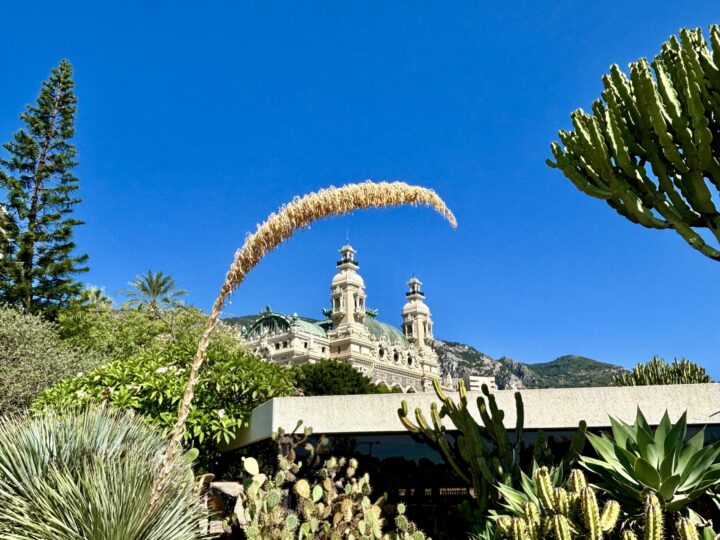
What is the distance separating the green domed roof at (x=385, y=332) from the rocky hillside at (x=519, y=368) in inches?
599

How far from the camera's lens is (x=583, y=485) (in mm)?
4867

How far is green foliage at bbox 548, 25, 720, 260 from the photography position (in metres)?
6.23

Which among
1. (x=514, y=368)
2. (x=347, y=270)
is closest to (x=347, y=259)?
(x=347, y=270)

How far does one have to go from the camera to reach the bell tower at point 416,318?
410 ft

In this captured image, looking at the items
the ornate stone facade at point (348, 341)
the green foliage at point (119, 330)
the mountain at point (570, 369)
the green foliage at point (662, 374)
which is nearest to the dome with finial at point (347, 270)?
the ornate stone facade at point (348, 341)

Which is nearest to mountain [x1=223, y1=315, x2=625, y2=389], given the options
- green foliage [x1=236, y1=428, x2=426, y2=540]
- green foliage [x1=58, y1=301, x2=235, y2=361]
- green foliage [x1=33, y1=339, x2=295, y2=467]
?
green foliage [x1=58, y1=301, x2=235, y2=361]

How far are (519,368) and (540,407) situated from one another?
14340 cm

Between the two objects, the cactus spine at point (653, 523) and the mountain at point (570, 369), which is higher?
the mountain at point (570, 369)

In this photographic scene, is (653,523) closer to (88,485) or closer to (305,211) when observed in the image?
(305,211)

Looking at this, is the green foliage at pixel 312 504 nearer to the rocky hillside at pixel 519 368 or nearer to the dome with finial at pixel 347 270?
the dome with finial at pixel 347 270

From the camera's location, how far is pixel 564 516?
4711mm

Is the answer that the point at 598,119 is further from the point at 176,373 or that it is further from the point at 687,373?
the point at 687,373

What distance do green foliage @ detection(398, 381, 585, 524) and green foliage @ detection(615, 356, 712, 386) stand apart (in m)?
11.0

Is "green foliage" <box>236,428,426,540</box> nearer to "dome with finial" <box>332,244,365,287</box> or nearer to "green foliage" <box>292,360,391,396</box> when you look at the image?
"green foliage" <box>292,360,391,396</box>
